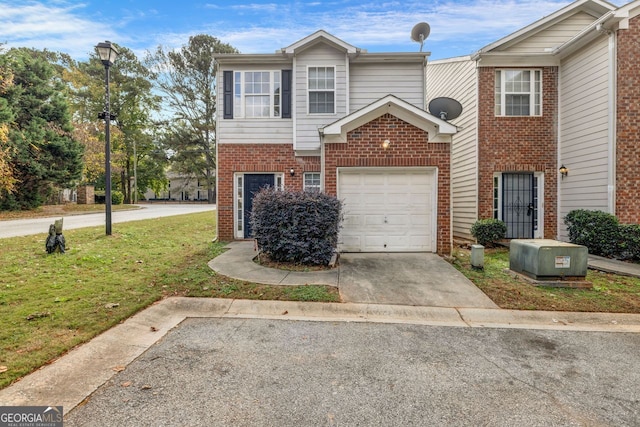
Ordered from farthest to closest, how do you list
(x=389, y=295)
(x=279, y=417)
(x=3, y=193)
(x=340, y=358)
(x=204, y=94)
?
(x=204, y=94), (x=3, y=193), (x=389, y=295), (x=340, y=358), (x=279, y=417)

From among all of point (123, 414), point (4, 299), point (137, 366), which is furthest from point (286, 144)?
point (123, 414)

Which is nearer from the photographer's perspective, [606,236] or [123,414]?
[123,414]

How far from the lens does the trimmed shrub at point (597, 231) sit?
310 inches

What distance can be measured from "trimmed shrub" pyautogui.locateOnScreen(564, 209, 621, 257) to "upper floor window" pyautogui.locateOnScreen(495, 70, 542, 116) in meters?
3.55

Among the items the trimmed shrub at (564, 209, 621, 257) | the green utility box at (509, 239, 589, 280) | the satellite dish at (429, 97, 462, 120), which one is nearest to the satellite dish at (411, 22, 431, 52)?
the satellite dish at (429, 97, 462, 120)

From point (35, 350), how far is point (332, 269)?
4.63 metres

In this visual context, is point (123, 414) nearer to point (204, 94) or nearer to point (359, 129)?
point (359, 129)

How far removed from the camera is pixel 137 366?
10.5 ft

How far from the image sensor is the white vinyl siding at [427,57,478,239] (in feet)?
34.4

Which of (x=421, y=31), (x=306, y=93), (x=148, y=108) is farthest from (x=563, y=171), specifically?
(x=148, y=108)

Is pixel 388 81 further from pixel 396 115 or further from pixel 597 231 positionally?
pixel 597 231

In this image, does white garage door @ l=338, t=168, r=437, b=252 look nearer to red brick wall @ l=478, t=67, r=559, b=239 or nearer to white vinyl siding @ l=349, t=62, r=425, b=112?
white vinyl siding @ l=349, t=62, r=425, b=112

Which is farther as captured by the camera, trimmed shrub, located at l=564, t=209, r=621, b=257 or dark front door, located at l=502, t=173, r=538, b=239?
dark front door, located at l=502, t=173, r=538, b=239

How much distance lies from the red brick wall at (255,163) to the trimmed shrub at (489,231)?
202 inches
